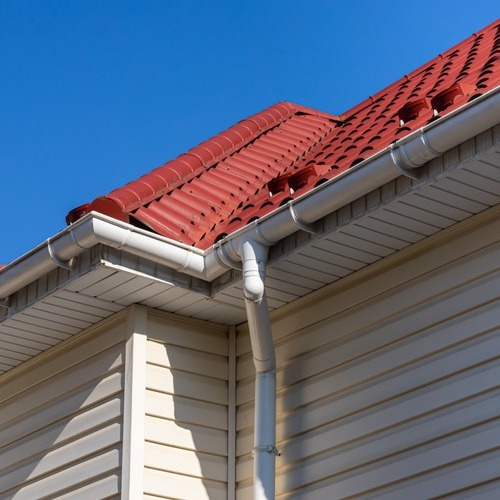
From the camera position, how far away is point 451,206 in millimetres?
6617

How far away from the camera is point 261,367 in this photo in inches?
289

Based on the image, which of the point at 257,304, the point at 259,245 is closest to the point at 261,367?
the point at 257,304

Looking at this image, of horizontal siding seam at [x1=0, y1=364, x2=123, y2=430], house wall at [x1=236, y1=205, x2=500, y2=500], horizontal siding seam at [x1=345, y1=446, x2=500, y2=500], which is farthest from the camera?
horizontal siding seam at [x1=0, y1=364, x2=123, y2=430]

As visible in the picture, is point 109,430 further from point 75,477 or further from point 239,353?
point 239,353

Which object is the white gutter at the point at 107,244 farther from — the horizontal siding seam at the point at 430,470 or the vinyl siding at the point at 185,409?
the horizontal siding seam at the point at 430,470

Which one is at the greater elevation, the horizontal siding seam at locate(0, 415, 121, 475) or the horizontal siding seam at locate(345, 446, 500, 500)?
the horizontal siding seam at locate(0, 415, 121, 475)

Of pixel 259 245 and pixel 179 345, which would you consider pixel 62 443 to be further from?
pixel 259 245

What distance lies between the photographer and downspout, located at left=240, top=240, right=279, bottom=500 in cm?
697

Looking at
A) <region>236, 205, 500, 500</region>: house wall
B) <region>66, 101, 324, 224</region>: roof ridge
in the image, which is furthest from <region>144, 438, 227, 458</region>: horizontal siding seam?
<region>66, 101, 324, 224</region>: roof ridge

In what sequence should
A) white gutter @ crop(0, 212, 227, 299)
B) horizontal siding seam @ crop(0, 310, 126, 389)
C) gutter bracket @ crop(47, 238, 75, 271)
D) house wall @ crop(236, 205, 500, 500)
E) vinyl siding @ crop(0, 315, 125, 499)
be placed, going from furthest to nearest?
1. horizontal siding seam @ crop(0, 310, 126, 389)
2. vinyl siding @ crop(0, 315, 125, 499)
3. gutter bracket @ crop(47, 238, 75, 271)
4. white gutter @ crop(0, 212, 227, 299)
5. house wall @ crop(236, 205, 500, 500)

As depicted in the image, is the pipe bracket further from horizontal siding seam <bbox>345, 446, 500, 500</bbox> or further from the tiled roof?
the tiled roof

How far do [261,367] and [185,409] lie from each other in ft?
2.03

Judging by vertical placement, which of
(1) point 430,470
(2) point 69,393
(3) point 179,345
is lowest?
(1) point 430,470

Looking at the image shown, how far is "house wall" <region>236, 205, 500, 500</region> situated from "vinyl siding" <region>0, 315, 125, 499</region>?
843mm
